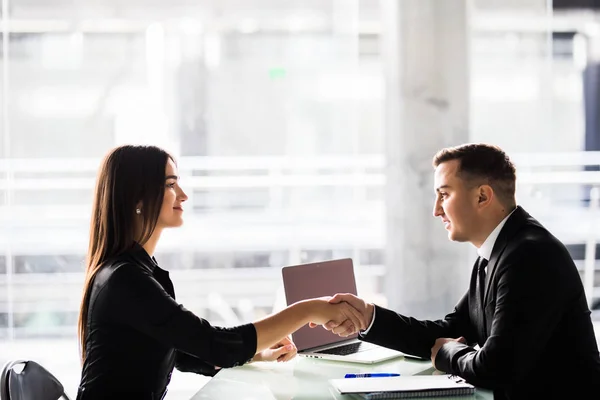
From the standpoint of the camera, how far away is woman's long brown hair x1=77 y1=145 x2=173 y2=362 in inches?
84.4

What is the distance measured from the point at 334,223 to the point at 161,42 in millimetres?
1202

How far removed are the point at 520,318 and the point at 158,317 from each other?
38.1 inches

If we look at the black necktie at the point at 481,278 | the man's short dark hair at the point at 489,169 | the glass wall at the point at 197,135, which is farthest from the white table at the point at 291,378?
the glass wall at the point at 197,135

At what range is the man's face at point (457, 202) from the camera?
7.71 feet

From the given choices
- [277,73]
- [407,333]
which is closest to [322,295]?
[407,333]

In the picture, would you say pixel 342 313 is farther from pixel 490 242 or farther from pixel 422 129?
pixel 422 129

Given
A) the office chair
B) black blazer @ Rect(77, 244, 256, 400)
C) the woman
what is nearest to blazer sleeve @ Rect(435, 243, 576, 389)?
the woman

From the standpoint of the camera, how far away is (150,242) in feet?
7.54

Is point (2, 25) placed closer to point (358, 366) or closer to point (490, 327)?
point (358, 366)

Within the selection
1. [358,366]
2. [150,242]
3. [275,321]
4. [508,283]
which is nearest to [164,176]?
[150,242]

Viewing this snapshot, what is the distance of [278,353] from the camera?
7.86 feet

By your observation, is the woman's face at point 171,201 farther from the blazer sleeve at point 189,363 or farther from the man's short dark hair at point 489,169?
the man's short dark hair at point 489,169

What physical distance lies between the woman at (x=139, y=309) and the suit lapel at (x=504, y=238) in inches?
19.2

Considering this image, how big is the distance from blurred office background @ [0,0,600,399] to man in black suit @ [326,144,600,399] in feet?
3.75
